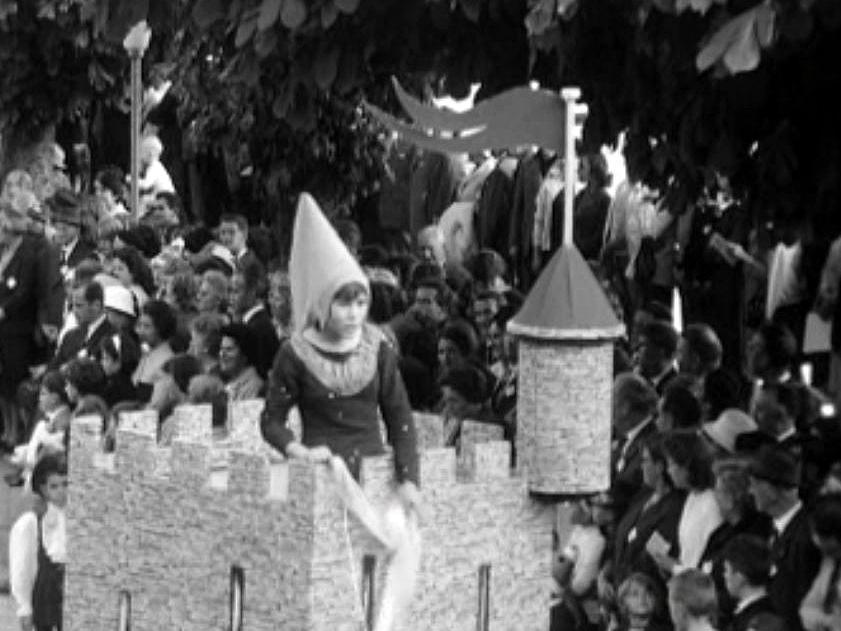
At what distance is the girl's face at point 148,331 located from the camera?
22.3 m

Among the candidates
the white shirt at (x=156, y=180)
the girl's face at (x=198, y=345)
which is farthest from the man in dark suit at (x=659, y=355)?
the white shirt at (x=156, y=180)

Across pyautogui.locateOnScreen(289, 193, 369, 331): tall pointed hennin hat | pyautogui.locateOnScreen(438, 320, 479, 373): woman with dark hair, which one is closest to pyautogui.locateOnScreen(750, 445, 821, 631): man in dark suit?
pyautogui.locateOnScreen(289, 193, 369, 331): tall pointed hennin hat

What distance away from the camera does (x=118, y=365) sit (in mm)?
22219

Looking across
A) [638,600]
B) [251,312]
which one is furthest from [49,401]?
[638,600]

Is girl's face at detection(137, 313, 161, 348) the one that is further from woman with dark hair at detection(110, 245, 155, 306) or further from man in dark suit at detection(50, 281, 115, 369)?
woman with dark hair at detection(110, 245, 155, 306)

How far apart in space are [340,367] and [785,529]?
7.33 ft

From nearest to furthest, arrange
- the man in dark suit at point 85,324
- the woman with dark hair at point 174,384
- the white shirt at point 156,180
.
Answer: the woman with dark hair at point 174,384 → the man in dark suit at point 85,324 → the white shirt at point 156,180

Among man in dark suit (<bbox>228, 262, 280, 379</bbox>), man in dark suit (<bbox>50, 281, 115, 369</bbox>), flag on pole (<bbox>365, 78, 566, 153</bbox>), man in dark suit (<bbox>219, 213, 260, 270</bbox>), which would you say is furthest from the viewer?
man in dark suit (<bbox>219, 213, 260, 270</bbox>)

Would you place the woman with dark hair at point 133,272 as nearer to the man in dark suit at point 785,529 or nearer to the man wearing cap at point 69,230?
the man wearing cap at point 69,230

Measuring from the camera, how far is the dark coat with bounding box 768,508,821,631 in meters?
16.8

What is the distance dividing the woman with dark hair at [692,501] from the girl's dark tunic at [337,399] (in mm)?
1899

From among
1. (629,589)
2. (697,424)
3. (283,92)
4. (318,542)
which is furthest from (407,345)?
(318,542)

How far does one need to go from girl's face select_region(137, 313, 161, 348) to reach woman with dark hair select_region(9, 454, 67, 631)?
265 cm

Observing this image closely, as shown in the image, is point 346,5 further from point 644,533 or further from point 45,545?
point 45,545
